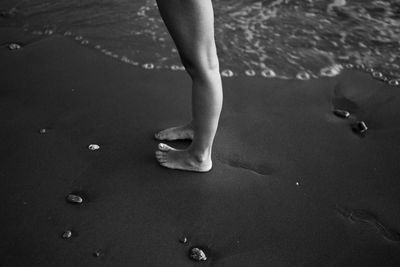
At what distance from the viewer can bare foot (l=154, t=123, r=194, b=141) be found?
2.30 m

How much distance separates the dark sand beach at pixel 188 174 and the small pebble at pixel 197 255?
0.02m

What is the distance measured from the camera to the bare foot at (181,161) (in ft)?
6.81

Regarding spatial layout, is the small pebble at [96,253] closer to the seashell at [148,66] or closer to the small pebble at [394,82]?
the seashell at [148,66]

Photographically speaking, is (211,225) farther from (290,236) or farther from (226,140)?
(226,140)

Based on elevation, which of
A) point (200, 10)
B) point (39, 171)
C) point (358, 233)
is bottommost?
point (358, 233)

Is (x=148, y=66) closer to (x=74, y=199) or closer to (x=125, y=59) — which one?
(x=125, y=59)

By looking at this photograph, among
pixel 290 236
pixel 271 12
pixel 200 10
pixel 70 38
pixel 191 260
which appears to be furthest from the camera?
pixel 271 12

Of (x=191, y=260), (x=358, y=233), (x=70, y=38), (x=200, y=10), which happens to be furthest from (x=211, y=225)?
(x=70, y=38)

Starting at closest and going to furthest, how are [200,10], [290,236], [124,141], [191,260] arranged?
[200,10] < [191,260] < [290,236] < [124,141]

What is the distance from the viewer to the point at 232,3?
13.6 feet

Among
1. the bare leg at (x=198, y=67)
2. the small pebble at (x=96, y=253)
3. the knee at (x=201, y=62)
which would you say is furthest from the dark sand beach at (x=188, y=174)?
the knee at (x=201, y=62)

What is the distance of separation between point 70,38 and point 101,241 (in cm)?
230

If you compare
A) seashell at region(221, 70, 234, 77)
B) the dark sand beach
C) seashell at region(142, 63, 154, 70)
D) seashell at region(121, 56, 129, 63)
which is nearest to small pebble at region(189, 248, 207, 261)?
the dark sand beach

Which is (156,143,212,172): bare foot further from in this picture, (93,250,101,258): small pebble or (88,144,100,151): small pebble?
(93,250,101,258): small pebble
